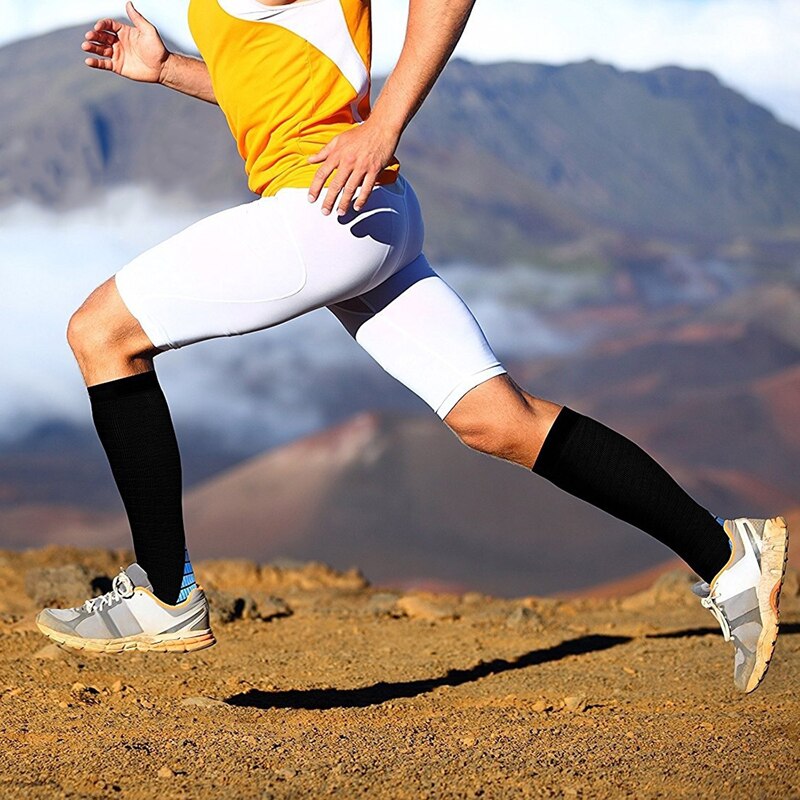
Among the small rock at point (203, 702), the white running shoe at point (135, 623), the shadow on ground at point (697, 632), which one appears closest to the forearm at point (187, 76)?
the white running shoe at point (135, 623)

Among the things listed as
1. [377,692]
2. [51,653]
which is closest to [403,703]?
[377,692]

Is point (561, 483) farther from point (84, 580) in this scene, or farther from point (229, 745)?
point (84, 580)

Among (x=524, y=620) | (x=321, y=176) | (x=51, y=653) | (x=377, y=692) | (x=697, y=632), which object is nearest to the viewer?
(x=321, y=176)

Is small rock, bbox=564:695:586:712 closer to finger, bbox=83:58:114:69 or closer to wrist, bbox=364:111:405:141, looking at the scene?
wrist, bbox=364:111:405:141

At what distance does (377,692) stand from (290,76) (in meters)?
1.89

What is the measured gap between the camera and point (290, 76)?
8.32ft

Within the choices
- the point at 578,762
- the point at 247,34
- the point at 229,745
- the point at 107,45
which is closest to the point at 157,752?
the point at 229,745

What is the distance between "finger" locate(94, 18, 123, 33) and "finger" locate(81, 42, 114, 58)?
0.04m

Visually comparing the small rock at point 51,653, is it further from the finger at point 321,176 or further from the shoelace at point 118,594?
the finger at point 321,176

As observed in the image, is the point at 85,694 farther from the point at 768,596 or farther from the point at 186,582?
the point at 768,596

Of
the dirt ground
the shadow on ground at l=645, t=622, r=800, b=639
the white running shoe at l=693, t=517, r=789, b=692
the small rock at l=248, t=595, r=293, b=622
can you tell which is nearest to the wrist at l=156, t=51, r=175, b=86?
the dirt ground

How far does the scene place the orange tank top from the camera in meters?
2.54

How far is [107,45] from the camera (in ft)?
10.4

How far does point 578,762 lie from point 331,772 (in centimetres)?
51
